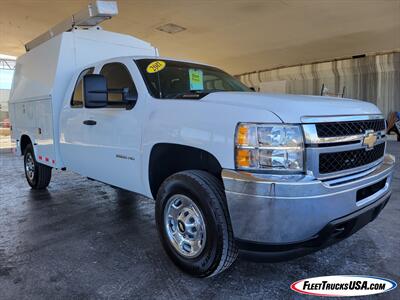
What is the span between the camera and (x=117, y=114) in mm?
3316

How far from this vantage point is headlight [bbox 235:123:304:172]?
6.88 ft

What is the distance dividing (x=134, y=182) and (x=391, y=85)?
49.6ft

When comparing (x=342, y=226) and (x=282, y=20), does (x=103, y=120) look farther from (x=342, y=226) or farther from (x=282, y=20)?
(x=282, y=20)

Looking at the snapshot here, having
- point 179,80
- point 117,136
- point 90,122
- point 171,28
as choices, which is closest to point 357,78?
point 171,28

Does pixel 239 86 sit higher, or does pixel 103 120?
pixel 239 86

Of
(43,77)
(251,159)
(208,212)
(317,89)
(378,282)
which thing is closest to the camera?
(251,159)

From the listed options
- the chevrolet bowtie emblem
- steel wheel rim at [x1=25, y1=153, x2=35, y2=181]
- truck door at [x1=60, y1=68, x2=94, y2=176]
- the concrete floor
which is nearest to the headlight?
the chevrolet bowtie emblem

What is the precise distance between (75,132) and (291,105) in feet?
9.37

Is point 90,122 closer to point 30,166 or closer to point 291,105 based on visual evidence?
point 291,105

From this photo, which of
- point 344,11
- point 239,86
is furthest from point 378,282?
point 344,11

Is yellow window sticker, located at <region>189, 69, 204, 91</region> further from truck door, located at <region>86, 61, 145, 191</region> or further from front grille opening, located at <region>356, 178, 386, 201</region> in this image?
front grille opening, located at <region>356, 178, 386, 201</region>

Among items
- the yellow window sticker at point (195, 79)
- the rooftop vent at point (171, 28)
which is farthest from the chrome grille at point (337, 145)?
the rooftop vent at point (171, 28)

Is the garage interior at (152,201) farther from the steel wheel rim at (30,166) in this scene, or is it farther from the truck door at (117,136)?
the truck door at (117,136)

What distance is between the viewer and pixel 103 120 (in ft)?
11.5
